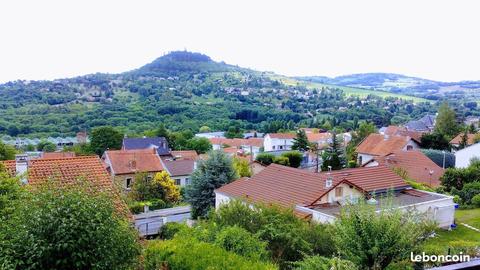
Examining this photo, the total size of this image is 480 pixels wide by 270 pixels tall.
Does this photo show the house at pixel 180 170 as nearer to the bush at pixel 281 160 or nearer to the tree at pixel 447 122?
the bush at pixel 281 160

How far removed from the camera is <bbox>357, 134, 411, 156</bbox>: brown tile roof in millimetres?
46188

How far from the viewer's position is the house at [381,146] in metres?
46.3

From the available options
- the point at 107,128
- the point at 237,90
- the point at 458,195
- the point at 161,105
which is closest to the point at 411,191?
the point at 458,195

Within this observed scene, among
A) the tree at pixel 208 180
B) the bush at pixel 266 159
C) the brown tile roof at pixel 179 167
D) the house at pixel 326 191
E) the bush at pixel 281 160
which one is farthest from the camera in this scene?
the brown tile roof at pixel 179 167

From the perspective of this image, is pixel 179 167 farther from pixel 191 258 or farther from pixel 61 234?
pixel 61 234

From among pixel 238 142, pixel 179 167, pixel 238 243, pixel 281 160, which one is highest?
pixel 238 243

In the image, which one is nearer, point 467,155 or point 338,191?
point 338,191

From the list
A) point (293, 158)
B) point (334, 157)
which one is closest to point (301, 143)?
point (293, 158)

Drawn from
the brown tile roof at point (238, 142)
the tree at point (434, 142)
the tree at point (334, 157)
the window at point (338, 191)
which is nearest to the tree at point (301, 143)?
the tree at point (434, 142)

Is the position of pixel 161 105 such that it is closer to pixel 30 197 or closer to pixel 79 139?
pixel 79 139

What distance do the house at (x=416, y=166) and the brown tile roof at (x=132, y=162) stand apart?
18.5m

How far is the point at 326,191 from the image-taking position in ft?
65.8

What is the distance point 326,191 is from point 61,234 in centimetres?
1499

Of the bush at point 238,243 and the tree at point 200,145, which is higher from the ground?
the bush at point 238,243
